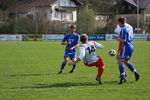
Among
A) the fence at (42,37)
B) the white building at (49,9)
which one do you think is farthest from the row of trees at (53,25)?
the fence at (42,37)

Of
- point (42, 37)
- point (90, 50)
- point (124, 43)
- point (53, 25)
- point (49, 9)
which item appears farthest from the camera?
point (49, 9)

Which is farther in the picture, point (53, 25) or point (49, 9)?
point (49, 9)

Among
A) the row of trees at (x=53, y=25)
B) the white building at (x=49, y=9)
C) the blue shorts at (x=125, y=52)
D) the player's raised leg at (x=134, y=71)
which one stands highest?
the white building at (x=49, y=9)

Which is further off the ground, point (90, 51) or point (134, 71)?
point (90, 51)

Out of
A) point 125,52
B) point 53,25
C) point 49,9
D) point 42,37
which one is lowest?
point 125,52

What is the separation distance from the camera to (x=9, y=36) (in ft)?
150

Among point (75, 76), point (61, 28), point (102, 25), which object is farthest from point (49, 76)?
point (102, 25)

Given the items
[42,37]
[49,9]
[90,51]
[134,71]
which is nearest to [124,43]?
[134,71]

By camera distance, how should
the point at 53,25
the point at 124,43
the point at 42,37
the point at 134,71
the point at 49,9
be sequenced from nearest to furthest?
the point at 124,43 → the point at 134,71 → the point at 42,37 → the point at 53,25 → the point at 49,9

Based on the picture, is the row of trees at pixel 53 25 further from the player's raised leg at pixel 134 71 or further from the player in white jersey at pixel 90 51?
the player in white jersey at pixel 90 51

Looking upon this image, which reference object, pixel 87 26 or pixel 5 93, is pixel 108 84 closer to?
pixel 5 93

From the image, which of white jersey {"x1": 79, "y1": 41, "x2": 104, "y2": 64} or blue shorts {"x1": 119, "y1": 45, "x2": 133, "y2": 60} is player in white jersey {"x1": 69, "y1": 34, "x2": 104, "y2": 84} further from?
blue shorts {"x1": 119, "y1": 45, "x2": 133, "y2": 60}

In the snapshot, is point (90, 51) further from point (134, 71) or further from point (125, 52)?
point (134, 71)

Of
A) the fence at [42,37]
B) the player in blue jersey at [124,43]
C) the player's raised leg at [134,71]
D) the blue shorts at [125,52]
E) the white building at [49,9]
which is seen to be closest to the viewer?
the player in blue jersey at [124,43]
